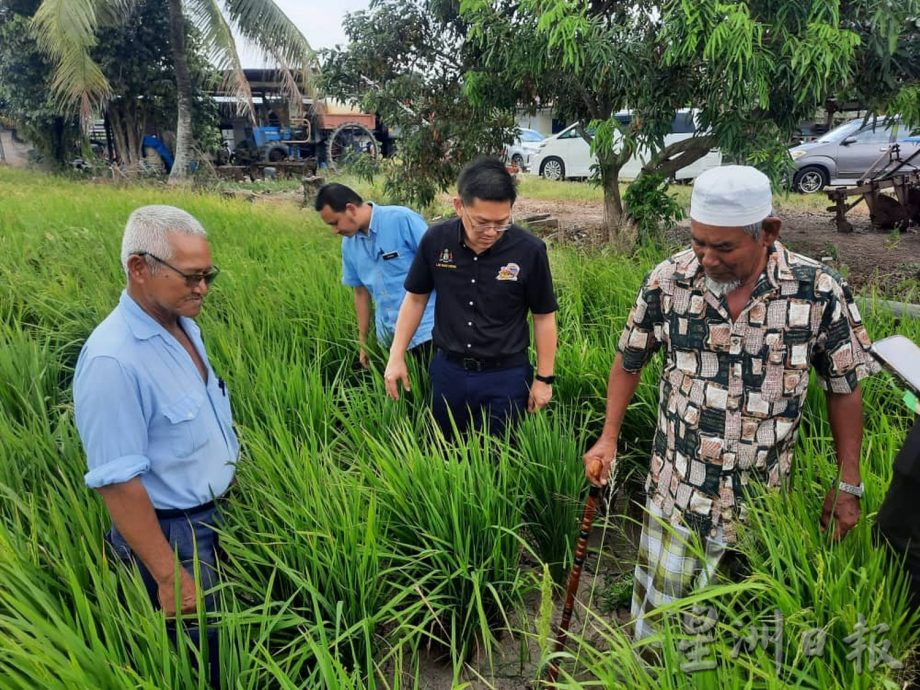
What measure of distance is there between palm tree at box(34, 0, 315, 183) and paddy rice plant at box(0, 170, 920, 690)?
9852 mm

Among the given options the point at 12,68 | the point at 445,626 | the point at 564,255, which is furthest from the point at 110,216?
the point at 12,68

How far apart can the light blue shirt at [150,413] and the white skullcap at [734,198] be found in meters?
1.38

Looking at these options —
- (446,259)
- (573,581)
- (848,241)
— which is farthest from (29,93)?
(573,581)

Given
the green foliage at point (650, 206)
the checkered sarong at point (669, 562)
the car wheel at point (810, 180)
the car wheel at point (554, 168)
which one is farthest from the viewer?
the car wheel at point (554, 168)

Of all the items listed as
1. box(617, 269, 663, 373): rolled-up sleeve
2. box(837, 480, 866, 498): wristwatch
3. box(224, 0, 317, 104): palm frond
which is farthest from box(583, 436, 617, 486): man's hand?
box(224, 0, 317, 104): palm frond

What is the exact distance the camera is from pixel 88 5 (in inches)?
448

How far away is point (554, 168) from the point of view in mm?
16016

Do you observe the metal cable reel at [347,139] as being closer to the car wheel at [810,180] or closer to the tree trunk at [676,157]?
the car wheel at [810,180]

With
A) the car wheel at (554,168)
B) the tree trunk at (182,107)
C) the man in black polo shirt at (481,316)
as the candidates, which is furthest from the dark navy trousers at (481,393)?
the car wheel at (554,168)

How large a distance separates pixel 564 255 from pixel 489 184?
107 inches

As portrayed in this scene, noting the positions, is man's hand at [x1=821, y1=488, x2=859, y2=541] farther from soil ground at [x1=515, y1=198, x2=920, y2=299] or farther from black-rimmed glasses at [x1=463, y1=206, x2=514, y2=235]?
soil ground at [x1=515, y1=198, x2=920, y2=299]

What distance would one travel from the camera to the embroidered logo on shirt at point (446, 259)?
98.6 inches

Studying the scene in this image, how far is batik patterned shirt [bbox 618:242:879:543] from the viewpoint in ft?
5.11

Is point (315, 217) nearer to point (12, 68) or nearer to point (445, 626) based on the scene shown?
point (445, 626)
